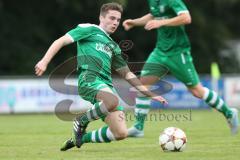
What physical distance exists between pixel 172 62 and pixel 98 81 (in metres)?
2.28

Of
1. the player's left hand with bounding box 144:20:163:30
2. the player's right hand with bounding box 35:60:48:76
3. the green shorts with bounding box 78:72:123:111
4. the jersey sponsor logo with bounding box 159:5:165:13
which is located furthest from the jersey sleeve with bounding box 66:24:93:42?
the jersey sponsor logo with bounding box 159:5:165:13

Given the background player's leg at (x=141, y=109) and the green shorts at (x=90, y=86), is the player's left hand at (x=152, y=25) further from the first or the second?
the background player's leg at (x=141, y=109)

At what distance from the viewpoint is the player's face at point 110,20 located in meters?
9.33

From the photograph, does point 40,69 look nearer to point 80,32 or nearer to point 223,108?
point 80,32

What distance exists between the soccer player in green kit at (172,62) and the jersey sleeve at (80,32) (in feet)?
5.90

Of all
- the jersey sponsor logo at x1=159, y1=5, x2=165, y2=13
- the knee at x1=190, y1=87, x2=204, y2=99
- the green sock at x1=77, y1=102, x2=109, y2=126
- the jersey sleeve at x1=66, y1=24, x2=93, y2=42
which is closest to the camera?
the green sock at x1=77, y1=102, x2=109, y2=126

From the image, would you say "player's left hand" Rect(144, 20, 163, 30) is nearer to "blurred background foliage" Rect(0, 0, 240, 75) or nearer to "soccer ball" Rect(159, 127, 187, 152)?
"soccer ball" Rect(159, 127, 187, 152)

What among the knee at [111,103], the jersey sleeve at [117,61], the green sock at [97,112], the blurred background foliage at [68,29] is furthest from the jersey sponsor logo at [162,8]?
the blurred background foliage at [68,29]

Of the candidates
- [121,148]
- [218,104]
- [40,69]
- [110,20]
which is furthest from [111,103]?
[218,104]

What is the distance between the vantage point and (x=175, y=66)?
11164mm

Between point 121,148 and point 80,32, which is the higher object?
point 80,32

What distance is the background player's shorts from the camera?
36.1ft

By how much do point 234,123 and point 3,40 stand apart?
2004 centimetres

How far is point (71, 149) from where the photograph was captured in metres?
9.72
